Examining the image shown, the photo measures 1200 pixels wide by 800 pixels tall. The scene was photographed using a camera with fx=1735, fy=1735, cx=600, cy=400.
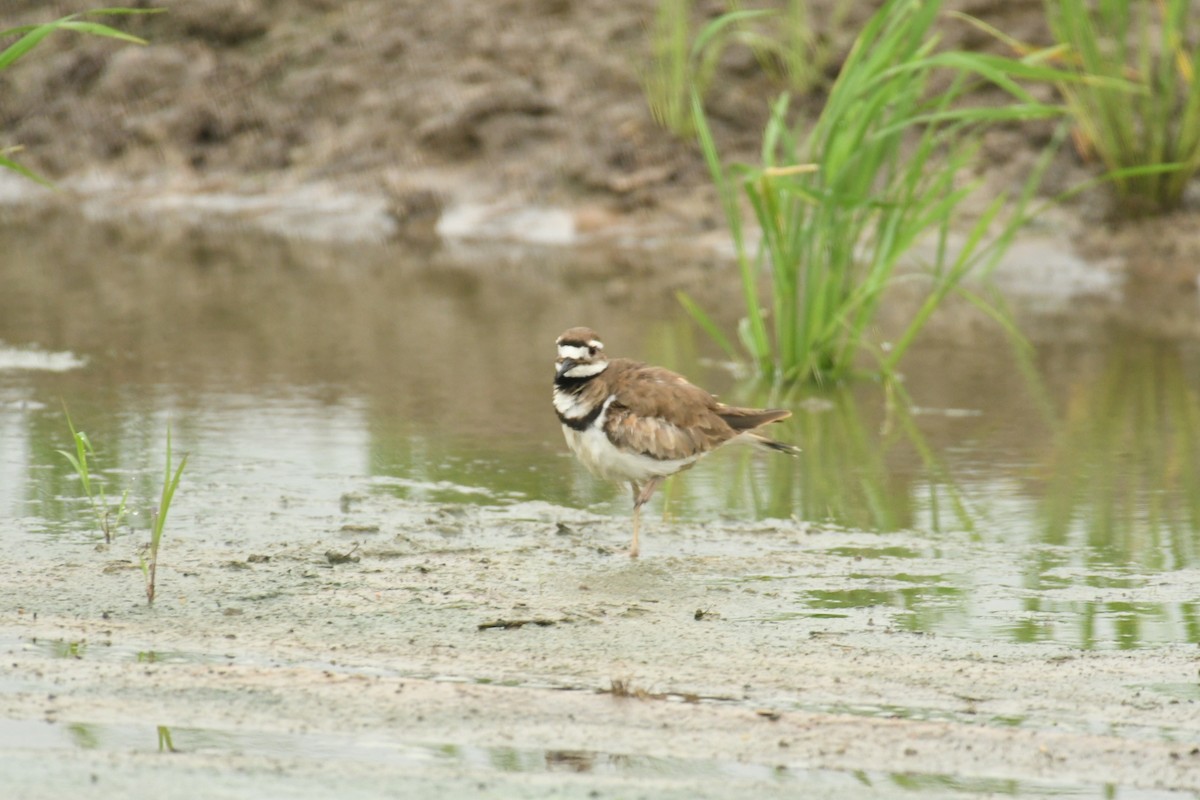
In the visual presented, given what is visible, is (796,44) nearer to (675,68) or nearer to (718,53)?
(718,53)

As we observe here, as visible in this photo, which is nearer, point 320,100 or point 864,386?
point 864,386

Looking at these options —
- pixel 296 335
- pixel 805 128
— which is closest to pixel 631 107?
pixel 805 128

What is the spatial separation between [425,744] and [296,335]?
5.41 metres

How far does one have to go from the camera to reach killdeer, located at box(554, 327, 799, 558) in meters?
5.07

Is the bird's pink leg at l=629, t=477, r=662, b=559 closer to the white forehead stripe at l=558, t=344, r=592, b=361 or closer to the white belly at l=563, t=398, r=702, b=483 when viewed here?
the white belly at l=563, t=398, r=702, b=483

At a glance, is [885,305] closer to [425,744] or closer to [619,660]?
[619,660]

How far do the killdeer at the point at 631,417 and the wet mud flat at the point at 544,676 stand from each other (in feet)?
0.79

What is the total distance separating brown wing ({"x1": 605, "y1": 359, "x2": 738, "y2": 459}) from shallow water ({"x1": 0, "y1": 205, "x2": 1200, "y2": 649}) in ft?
1.00

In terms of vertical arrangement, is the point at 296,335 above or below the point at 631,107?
below

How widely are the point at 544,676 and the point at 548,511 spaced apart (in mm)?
1784

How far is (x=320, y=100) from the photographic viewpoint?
1317 cm

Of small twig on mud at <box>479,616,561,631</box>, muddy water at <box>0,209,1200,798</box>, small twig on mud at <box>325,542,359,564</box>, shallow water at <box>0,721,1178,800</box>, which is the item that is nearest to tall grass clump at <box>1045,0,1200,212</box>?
muddy water at <box>0,209,1200,798</box>

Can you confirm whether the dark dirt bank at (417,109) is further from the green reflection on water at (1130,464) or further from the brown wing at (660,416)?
the brown wing at (660,416)

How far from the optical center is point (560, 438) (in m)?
6.48
